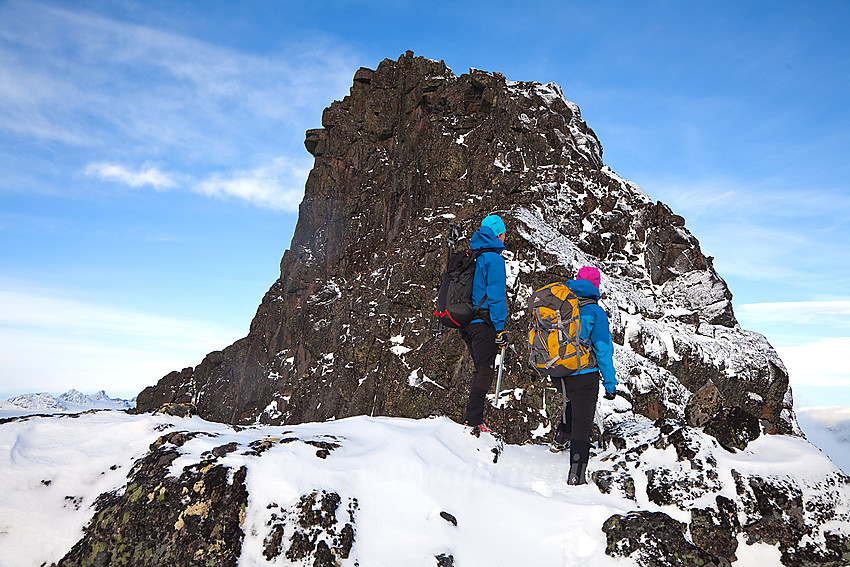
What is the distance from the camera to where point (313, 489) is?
4527mm

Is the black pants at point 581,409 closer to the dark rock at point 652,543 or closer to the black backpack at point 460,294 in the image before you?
the dark rock at point 652,543

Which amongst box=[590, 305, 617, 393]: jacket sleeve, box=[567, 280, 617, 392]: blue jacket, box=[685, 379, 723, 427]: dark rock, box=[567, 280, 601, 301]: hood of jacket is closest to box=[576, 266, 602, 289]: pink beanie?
box=[567, 280, 601, 301]: hood of jacket

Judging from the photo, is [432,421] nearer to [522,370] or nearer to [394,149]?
[522,370]

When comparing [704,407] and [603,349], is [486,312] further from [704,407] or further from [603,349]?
[704,407]

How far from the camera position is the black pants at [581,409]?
5.70 m

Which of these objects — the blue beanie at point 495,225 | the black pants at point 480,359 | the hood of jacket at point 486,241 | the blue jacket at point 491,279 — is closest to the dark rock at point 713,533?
the black pants at point 480,359

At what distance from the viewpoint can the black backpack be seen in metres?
6.90

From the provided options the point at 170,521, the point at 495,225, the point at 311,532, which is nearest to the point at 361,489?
the point at 311,532

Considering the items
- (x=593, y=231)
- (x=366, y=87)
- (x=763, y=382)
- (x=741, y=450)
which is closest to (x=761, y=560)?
(x=741, y=450)

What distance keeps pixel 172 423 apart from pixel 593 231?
23.1 metres

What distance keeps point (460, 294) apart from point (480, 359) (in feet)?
3.07

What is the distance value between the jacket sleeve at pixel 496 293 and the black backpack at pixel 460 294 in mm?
175

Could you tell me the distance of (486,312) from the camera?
6887mm

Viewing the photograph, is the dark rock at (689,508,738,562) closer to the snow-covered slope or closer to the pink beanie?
the snow-covered slope
